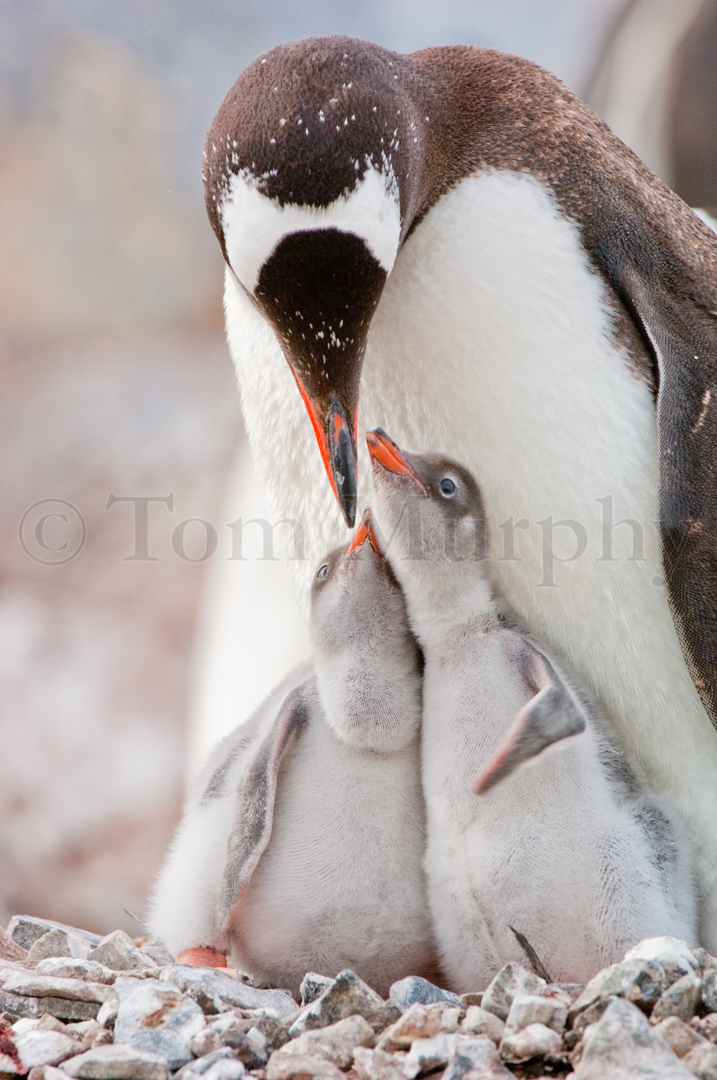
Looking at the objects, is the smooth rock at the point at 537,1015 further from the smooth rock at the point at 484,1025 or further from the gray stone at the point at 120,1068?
the gray stone at the point at 120,1068

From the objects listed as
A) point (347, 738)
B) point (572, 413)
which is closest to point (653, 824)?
point (347, 738)

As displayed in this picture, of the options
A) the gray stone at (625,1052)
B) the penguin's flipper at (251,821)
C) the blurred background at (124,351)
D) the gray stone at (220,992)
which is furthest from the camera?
the blurred background at (124,351)

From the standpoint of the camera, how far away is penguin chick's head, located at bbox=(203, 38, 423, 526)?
3.11ft

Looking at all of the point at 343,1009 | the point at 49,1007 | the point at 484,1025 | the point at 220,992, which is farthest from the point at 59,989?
the point at 484,1025

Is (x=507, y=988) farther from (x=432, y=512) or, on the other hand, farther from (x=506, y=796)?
(x=432, y=512)

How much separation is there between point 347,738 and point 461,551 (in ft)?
0.66

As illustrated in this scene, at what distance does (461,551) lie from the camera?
1.13 meters

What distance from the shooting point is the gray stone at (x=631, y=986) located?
80 centimetres

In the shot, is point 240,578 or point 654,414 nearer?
point 654,414

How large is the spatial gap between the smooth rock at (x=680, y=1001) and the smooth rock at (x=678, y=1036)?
0.02m

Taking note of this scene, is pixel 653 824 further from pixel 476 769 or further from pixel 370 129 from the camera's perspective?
pixel 370 129

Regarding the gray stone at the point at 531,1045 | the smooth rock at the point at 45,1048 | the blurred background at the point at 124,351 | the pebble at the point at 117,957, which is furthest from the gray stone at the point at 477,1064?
the blurred background at the point at 124,351

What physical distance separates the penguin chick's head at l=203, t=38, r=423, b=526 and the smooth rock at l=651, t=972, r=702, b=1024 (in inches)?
17.8

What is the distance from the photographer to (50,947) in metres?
1.15
